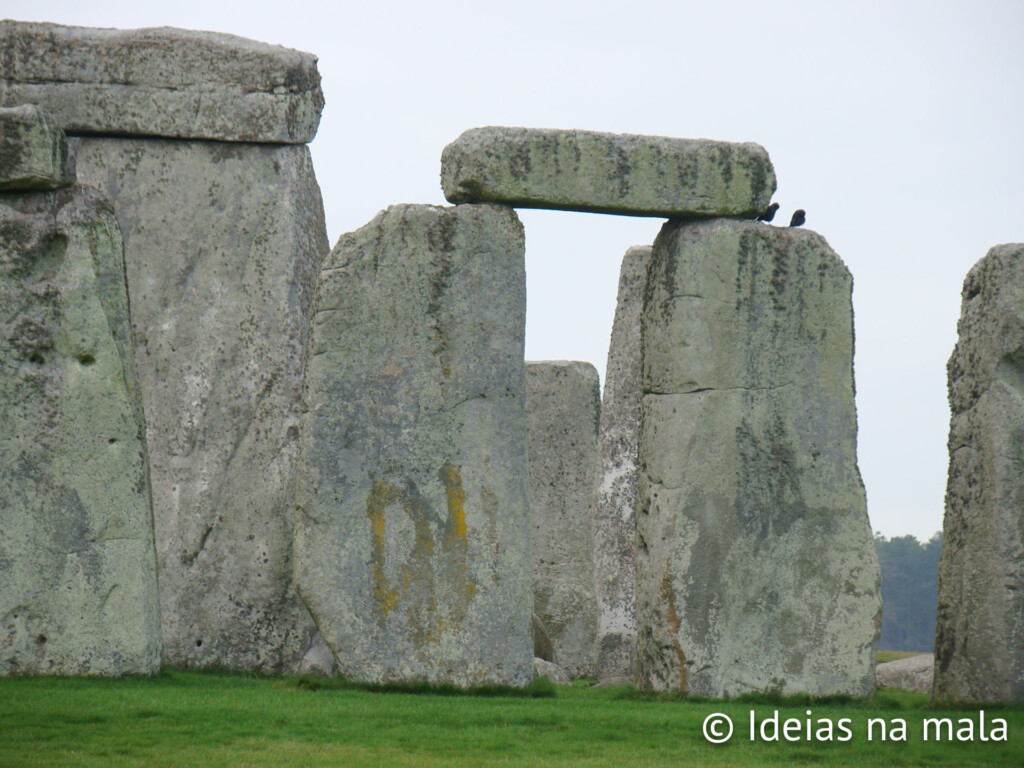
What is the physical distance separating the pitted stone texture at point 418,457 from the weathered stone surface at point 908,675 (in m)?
5.03

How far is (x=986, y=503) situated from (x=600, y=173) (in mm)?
3675

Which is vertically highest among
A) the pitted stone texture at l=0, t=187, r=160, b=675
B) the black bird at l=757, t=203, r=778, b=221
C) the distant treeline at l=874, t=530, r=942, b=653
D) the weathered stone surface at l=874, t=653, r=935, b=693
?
the black bird at l=757, t=203, r=778, b=221

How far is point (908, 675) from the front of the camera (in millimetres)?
14914

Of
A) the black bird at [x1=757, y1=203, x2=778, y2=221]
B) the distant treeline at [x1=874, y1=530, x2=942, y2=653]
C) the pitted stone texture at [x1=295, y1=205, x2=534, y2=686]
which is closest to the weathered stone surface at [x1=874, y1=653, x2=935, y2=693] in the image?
the black bird at [x1=757, y1=203, x2=778, y2=221]

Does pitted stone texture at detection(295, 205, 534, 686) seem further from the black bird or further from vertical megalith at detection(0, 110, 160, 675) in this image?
the black bird

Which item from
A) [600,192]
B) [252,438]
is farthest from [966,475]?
[252,438]

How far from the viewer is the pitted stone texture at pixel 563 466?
1609 centimetres

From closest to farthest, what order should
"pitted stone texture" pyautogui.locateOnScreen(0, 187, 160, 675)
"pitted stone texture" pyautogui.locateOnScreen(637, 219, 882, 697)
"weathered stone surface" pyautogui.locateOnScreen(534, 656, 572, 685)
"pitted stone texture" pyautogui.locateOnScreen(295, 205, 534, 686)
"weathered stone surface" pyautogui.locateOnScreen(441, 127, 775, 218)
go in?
"pitted stone texture" pyautogui.locateOnScreen(0, 187, 160, 675), "pitted stone texture" pyautogui.locateOnScreen(295, 205, 534, 686), "weathered stone surface" pyautogui.locateOnScreen(441, 127, 775, 218), "pitted stone texture" pyautogui.locateOnScreen(637, 219, 882, 697), "weathered stone surface" pyautogui.locateOnScreen(534, 656, 572, 685)

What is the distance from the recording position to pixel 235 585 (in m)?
13.1

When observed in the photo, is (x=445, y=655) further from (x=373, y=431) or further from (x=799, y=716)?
(x=799, y=716)

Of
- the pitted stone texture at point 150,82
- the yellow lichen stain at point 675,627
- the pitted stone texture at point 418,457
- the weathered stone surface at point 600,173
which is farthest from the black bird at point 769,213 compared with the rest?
the pitted stone texture at point 150,82

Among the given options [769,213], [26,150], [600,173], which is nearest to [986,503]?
[769,213]

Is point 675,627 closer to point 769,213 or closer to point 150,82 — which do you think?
point 769,213

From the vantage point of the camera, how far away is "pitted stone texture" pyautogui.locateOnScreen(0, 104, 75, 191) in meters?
10.4
